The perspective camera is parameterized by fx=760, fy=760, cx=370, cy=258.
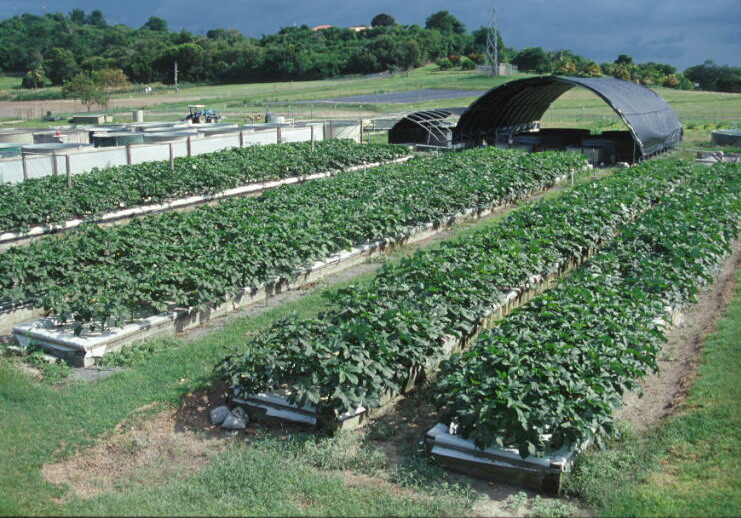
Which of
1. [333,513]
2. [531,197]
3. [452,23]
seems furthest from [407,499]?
[452,23]

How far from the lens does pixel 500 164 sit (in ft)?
69.6

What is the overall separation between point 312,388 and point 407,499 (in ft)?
4.87

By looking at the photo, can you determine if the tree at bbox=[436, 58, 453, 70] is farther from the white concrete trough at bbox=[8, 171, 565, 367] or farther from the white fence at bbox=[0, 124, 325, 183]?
the white concrete trough at bbox=[8, 171, 565, 367]

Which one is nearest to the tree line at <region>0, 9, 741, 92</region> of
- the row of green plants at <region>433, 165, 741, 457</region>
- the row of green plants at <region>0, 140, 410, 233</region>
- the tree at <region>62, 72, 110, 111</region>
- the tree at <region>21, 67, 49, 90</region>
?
the tree at <region>21, 67, 49, 90</region>

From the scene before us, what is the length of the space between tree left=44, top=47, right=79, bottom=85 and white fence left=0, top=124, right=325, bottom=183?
67928 mm

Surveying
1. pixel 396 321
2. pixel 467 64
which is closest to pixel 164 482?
pixel 396 321

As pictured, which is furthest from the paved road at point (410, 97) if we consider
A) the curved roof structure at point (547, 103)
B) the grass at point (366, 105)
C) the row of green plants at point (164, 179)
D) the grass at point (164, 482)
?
the grass at point (164, 482)

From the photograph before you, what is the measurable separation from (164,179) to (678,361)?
13144 mm

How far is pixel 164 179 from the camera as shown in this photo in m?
18.5

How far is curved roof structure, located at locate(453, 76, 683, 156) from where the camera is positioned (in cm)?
2617

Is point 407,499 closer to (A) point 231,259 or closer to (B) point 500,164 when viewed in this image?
(A) point 231,259

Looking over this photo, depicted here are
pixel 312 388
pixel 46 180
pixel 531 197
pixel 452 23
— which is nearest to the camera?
pixel 312 388

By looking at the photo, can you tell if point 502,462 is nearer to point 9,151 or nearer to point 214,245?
point 214,245

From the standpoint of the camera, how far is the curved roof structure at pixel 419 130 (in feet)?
98.4
